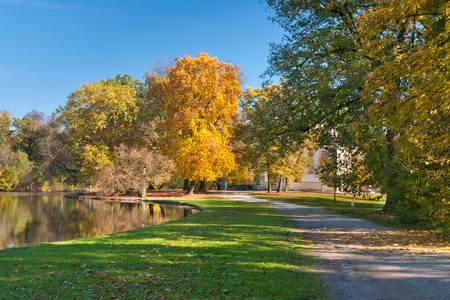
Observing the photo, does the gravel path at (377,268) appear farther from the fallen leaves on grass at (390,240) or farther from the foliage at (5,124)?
the foliage at (5,124)

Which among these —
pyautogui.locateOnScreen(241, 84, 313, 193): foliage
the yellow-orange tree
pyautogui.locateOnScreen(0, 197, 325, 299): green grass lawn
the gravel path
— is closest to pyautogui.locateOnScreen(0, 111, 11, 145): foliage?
the yellow-orange tree

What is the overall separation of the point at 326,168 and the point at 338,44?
780 centimetres

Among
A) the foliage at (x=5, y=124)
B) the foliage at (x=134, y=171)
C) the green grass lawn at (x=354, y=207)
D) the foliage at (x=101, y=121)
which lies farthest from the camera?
the foliage at (x=5, y=124)

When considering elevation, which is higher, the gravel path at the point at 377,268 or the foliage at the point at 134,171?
the foliage at the point at 134,171

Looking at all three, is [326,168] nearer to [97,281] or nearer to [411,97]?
[411,97]

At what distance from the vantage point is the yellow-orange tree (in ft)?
109

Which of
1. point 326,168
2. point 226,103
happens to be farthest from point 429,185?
point 226,103

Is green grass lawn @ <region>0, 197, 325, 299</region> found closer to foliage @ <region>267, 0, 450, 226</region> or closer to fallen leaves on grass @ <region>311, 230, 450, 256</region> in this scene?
fallen leaves on grass @ <region>311, 230, 450, 256</region>

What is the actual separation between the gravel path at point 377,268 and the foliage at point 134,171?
82.8ft

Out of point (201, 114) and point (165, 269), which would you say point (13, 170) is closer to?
point (201, 114)

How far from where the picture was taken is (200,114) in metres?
35.1

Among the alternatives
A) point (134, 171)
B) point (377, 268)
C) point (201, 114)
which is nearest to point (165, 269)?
point (377, 268)

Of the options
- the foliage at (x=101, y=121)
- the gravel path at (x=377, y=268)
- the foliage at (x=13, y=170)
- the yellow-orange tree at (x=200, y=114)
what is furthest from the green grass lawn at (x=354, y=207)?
the foliage at (x=13, y=170)

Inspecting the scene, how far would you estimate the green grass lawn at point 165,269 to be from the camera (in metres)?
5.55
